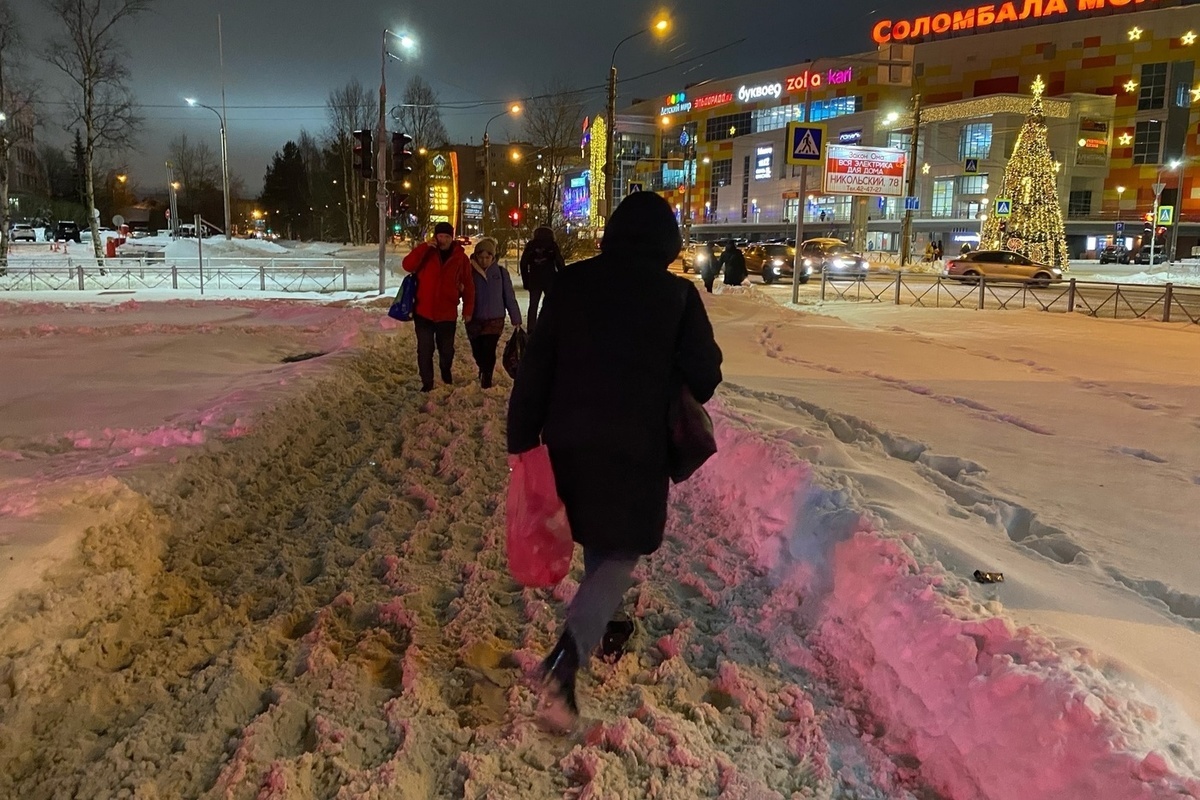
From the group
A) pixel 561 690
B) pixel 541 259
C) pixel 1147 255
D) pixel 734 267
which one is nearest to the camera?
pixel 561 690

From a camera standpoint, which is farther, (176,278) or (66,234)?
(66,234)

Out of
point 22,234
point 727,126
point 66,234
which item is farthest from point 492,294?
point 727,126

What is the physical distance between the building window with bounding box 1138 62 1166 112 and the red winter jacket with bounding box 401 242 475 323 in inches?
2725

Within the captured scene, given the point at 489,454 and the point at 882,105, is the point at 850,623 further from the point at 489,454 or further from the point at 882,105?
the point at 882,105

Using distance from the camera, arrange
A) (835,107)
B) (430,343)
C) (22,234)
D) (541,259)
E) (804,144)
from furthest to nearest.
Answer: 1. (835,107)
2. (22,234)
3. (804,144)
4. (541,259)
5. (430,343)

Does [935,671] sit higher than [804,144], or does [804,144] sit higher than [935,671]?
[804,144]

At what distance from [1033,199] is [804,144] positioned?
2326 cm

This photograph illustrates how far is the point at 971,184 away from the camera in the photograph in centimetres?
5994

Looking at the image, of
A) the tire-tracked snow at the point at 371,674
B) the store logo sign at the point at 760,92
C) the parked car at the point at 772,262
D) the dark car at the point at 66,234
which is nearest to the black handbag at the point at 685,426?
the tire-tracked snow at the point at 371,674

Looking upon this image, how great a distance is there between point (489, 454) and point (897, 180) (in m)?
29.1

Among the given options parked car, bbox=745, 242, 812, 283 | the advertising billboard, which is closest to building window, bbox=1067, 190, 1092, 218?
parked car, bbox=745, 242, 812, 283

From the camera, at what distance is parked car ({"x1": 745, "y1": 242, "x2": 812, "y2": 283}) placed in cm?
3194

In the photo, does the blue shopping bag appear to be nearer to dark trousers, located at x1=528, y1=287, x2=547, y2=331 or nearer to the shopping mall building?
dark trousers, located at x1=528, y1=287, x2=547, y2=331

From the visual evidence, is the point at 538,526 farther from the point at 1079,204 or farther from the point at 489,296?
the point at 1079,204
